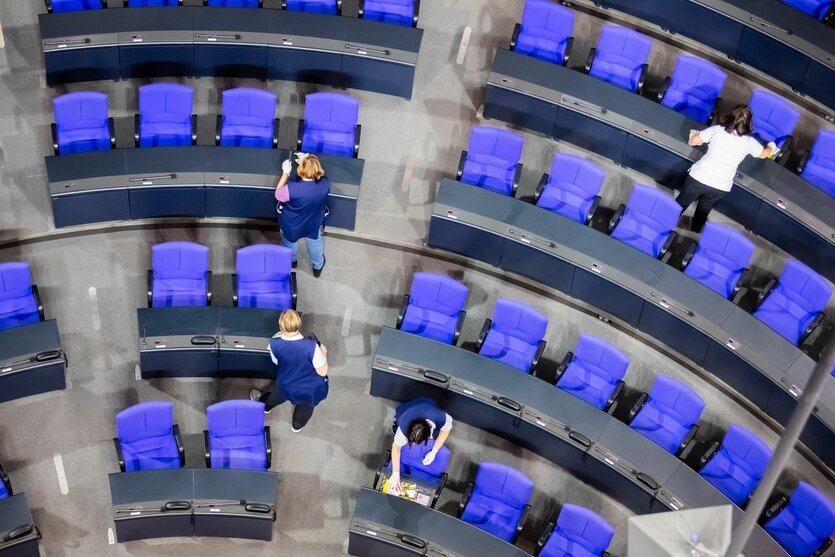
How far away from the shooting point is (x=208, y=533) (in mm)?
7602

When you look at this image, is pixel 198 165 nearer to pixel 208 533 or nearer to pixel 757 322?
pixel 208 533

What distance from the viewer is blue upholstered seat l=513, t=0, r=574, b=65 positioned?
8664 millimetres

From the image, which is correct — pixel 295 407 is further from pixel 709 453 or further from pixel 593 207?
pixel 709 453

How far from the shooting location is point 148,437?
7660 mm

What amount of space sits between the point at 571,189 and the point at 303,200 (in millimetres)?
2404

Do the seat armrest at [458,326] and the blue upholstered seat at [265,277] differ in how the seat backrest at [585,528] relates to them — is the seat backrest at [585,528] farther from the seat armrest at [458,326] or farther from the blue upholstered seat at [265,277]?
the blue upholstered seat at [265,277]

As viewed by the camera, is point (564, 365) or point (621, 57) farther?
point (621, 57)

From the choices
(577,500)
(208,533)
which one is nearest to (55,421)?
(208,533)

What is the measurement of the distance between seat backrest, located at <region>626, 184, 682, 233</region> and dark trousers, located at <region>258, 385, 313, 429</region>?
3158 mm

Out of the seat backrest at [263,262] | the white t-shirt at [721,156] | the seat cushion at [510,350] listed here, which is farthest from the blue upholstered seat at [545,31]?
the seat backrest at [263,262]

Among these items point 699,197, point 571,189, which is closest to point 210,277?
point 571,189

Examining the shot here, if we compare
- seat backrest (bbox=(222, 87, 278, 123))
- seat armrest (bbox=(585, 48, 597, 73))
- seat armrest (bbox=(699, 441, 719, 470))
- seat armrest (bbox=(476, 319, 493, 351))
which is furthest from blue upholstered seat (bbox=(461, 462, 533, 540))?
seat armrest (bbox=(585, 48, 597, 73))

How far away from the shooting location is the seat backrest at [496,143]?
8.32 m

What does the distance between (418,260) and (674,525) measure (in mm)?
4617
